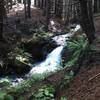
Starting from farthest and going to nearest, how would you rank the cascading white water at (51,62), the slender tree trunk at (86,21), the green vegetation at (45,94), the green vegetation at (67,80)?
the cascading white water at (51,62) < the slender tree trunk at (86,21) < the green vegetation at (67,80) < the green vegetation at (45,94)

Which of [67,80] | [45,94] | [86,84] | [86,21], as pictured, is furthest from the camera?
[86,21]

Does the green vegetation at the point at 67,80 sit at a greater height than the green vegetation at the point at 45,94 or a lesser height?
greater

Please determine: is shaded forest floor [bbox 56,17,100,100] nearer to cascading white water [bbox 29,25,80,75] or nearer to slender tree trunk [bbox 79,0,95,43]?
slender tree trunk [bbox 79,0,95,43]

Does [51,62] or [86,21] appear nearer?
[86,21]

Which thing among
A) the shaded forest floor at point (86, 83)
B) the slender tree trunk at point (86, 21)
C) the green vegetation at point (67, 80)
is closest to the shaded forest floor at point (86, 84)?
the shaded forest floor at point (86, 83)

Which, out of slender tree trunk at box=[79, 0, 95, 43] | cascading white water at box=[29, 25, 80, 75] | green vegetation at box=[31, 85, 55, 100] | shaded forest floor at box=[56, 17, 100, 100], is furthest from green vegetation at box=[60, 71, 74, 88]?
cascading white water at box=[29, 25, 80, 75]

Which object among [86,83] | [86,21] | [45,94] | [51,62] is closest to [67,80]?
[86,83]

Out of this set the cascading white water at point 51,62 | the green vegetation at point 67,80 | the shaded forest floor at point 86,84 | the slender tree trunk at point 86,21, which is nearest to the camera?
the shaded forest floor at point 86,84

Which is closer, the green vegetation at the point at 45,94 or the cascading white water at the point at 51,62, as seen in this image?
the green vegetation at the point at 45,94

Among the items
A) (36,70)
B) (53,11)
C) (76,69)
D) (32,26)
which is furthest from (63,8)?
(76,69)

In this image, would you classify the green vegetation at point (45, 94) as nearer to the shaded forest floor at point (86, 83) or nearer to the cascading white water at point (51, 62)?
the shaded forest floor at point (86, 83)

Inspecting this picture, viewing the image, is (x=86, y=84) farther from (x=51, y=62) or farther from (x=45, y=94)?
(x=51, y=62)

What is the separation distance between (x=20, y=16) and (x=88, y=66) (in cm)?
2158

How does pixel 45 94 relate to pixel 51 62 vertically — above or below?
above
